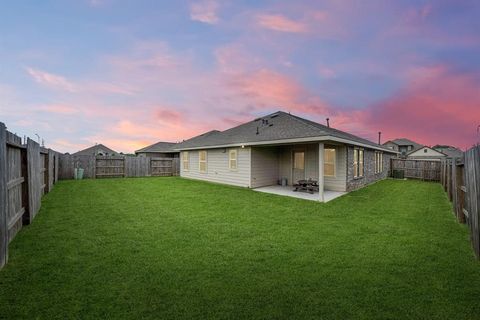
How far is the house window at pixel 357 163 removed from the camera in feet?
46.7

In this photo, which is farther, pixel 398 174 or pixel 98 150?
pixel 98 150

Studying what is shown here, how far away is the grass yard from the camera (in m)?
2.94

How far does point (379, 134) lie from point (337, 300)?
49895 millimetres

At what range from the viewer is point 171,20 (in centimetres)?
1110

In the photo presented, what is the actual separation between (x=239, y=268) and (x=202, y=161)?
15339 millimetres

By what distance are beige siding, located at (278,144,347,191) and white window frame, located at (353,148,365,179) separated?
4.80ft

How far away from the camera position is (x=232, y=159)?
1584cm

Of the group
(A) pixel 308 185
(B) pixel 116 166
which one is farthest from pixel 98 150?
(A) pixel 308 185

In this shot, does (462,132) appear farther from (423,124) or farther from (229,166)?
(229,166)

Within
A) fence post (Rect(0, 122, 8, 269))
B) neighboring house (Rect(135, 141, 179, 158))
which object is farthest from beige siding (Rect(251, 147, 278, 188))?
neighboring house (Rect(135, 141, 179, 158))

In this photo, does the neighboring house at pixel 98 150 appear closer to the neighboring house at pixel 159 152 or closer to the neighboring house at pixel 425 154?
the neighboring house at pixel 159 152

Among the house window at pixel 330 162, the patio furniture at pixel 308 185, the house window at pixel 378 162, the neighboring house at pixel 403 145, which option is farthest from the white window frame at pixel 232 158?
the neighboring house at pixel 403 145

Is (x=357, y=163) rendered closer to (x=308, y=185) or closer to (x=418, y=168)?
(x=308, y=185)

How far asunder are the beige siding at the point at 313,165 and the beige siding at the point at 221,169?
2.58 metres
